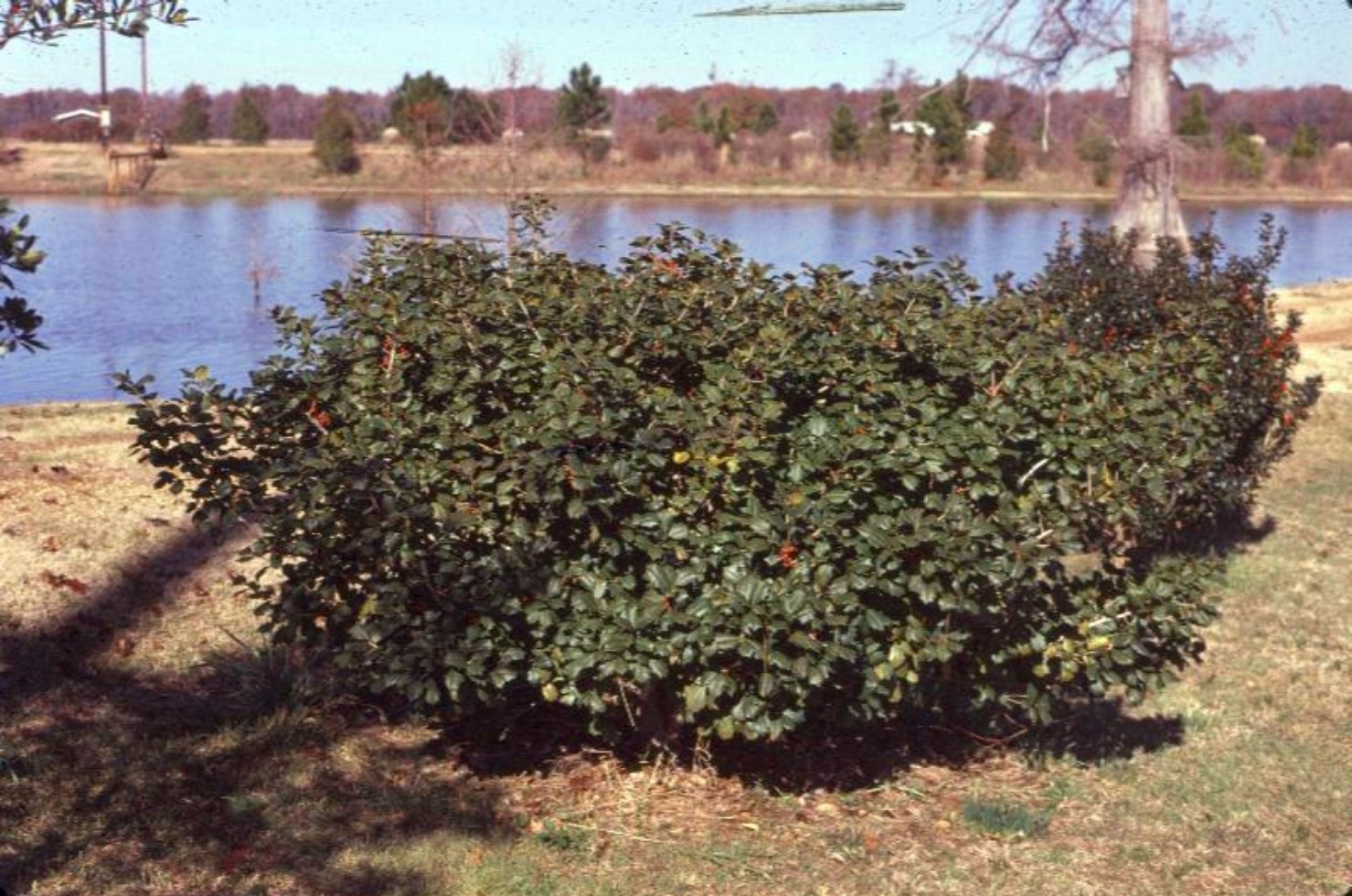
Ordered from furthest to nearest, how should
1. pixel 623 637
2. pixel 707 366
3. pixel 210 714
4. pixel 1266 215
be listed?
pixel 1266 215
pixel 210 714
pixel 707 366
pixel 623 637

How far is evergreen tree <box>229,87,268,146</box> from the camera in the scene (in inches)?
1534

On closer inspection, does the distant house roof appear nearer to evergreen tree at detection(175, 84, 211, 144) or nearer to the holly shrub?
the holly shrub

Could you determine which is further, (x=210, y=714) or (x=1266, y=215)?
(x=1266, y=215)

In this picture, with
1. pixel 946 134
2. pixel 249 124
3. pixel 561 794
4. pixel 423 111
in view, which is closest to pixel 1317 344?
pixel 423 111

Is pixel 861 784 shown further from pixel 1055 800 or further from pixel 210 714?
pixel 210 714

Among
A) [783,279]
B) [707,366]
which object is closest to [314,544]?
[707,366]

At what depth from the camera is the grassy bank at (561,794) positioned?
4.91 m

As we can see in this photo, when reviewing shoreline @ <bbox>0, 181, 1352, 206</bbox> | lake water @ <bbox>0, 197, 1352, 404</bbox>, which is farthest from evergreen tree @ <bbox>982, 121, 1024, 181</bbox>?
lake water @ <bbox>0, 197, 1352, 404</bbox>

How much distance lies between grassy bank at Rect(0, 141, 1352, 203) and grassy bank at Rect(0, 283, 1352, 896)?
11.3 meters

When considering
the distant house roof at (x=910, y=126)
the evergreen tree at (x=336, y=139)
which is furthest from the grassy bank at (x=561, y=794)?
the evergreen tree at (x=336, y=139)

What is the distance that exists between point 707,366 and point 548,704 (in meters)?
1.69

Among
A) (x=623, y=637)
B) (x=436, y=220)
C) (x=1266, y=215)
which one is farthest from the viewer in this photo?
(x=436, y=220)

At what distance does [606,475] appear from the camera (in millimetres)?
4852

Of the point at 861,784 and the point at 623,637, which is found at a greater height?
the point at 623,637
